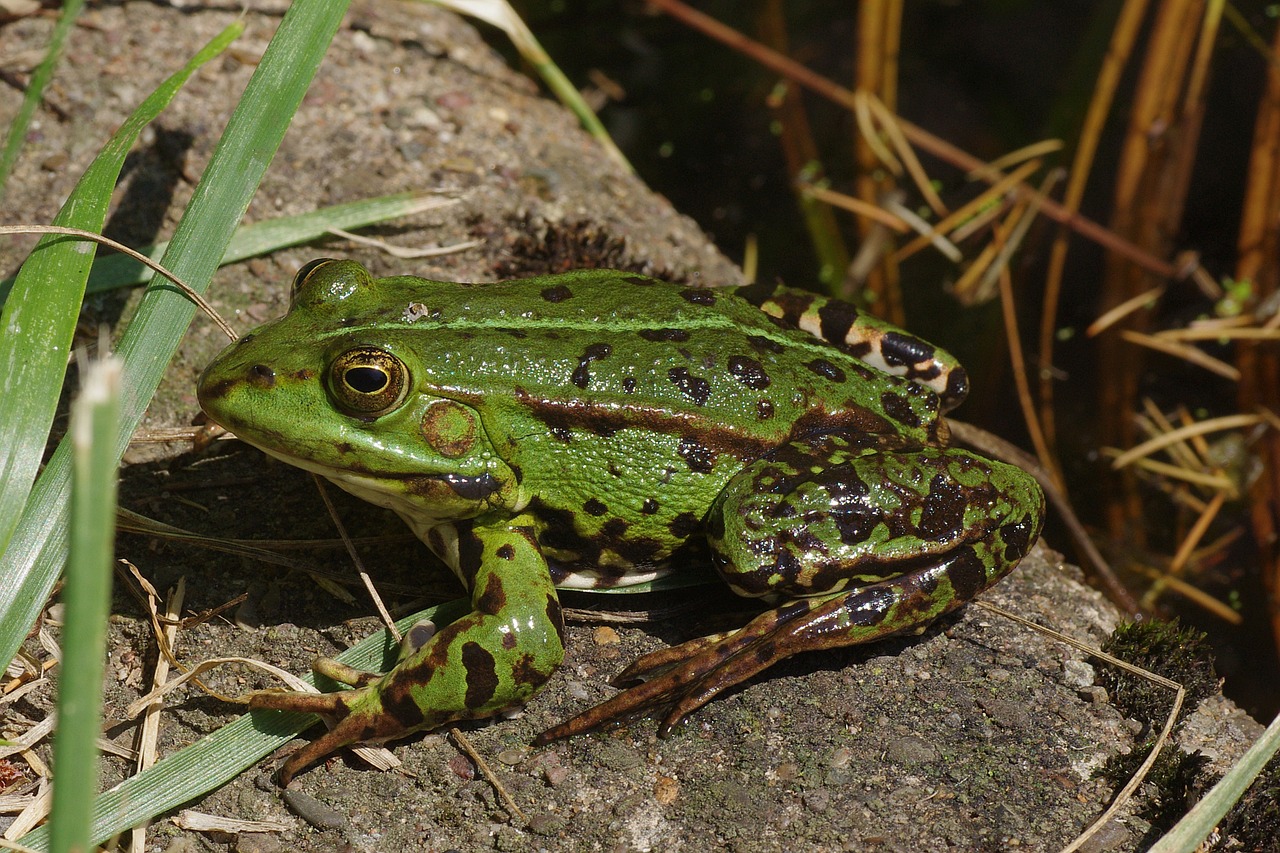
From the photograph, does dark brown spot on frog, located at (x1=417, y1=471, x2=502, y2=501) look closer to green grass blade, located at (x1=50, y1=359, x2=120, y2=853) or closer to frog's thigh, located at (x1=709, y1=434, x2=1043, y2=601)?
frog's thigh, located at (x1=709, y1=434, x2=1043, y2=601)

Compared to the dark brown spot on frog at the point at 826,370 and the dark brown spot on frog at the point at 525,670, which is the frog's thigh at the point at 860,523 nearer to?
the dark brown spot on frog at the point at 826,370

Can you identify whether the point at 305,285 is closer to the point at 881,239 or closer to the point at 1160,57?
the point at 881,239

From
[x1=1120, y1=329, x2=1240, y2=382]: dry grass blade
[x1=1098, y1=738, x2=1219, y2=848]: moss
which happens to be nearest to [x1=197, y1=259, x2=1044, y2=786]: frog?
[x1=1098, y1=738, x2=1219, y2=848]: moss

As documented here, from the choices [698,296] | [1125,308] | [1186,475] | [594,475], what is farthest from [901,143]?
[594,475]

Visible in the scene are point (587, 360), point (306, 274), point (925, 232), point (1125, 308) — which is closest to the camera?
point (587, 360)

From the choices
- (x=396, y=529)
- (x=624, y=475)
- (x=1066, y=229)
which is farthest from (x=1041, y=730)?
(x=1066, y=229)

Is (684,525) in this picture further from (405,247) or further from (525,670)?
(405,247)
